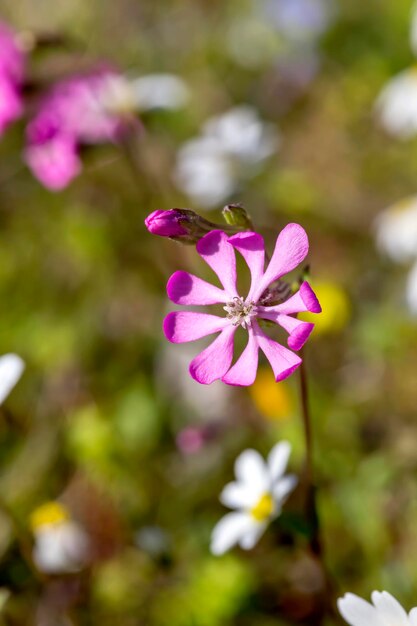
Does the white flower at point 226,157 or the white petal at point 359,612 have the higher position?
the white flower at point 226,157

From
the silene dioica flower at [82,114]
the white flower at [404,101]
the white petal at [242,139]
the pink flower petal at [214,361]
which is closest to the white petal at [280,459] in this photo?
the pink flower petal at [214,361]

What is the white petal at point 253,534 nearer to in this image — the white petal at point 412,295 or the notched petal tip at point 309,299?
the notched petal tip at point 309,299

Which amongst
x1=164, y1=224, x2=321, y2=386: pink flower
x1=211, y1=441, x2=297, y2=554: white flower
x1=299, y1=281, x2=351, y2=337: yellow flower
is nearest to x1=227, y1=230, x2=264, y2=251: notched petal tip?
x1=164, y1=224, x2=321, y2=386: pink flower

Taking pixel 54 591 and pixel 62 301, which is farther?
pixel 62 301

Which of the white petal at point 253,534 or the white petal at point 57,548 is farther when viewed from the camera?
the white petal at point 57,548

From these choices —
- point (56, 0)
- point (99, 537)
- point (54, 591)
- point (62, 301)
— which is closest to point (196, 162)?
point (62, 301)

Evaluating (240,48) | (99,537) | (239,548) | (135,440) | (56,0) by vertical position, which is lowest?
(239,548)

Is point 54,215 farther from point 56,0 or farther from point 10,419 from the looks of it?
point 56,0
